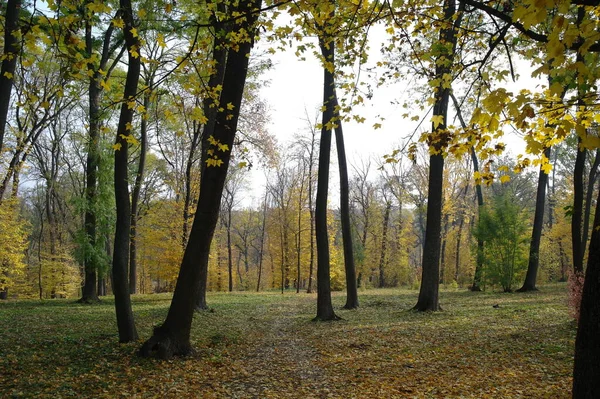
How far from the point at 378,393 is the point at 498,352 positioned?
9.83ft

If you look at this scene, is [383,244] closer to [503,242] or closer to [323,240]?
[503,242]

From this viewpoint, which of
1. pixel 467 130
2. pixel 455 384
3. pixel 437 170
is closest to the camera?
pixel 467 130

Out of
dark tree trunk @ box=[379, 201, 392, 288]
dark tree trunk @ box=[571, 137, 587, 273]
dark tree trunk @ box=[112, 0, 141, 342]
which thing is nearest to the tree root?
dark tree trunk @ box=[112, 0, 141, 342]

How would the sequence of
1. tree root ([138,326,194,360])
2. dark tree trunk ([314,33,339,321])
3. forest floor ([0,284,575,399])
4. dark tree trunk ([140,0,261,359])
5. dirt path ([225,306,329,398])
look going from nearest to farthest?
forest floor ([0,284,575,399])
dirt path ([225,306,329,398])
tree root ([138,326,194,360])
dark tree trunk ([140,0,261,359])
dark tree trunk ([314,33,339,321])

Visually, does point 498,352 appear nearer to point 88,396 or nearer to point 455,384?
point 455,384

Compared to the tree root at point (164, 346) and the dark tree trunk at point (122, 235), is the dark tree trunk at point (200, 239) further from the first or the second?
the dark tree trunk at point (122, 235)

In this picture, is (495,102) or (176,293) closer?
(495,102)

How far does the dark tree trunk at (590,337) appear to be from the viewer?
107 inches

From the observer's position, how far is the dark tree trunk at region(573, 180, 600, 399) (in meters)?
2.72

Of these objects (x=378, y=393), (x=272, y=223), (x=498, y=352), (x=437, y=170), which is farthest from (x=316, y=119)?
(x=378, y=393)

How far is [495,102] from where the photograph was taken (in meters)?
2.65

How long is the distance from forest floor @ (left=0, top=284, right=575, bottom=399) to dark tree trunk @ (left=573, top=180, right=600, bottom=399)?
2022 mm

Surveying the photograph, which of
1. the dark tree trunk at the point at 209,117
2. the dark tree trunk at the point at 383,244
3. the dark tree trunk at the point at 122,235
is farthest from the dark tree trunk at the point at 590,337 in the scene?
the dark tree trunk at the point at 383,244

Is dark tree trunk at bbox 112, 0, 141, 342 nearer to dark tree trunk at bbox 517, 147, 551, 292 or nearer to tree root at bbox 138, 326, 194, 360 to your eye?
tree root at bbox 138, 326, 194, 360
